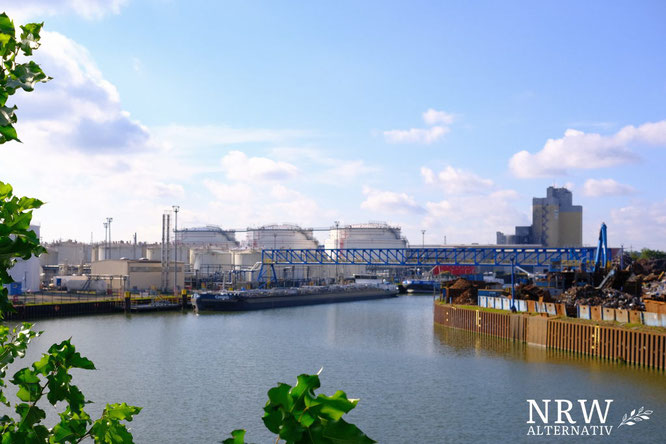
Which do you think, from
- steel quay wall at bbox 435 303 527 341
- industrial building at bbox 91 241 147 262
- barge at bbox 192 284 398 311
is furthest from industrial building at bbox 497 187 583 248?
steel quay wall at bbox 435 303 527 341

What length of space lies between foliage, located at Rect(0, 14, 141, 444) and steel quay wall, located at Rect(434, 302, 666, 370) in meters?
34.2

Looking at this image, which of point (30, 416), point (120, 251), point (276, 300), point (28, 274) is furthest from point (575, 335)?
point (120, 251)

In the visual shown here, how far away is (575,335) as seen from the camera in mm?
39219

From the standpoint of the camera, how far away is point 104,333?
49.5 meters

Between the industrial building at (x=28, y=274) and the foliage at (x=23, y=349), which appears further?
the industrial building at (x=28, y=274)

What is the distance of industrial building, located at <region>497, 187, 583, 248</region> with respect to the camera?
17862cm

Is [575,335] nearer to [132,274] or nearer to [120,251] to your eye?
Result: [132,274]

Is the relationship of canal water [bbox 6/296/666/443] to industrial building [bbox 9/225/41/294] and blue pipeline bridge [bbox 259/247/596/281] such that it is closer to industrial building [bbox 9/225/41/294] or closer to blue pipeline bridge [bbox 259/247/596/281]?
industrial building [bbox 9/225/41/294]

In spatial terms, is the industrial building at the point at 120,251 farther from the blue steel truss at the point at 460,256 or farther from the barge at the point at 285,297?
the barge at the point at 285,297

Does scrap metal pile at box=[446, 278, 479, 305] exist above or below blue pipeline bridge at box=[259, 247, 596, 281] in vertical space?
below

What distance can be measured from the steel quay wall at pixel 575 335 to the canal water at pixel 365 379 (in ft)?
3.82

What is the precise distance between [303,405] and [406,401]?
25392 millimetres

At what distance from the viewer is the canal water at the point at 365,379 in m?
23.2

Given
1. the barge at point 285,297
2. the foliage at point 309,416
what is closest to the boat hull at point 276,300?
the barge at point 285,297
